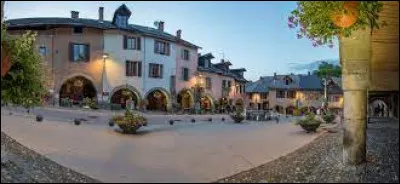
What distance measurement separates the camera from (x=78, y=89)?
20.5m

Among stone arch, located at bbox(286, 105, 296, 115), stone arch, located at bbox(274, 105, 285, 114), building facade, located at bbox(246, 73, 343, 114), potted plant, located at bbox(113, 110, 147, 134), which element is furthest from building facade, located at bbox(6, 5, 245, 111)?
building facade, located at bbox(246, 73, 343, 114)

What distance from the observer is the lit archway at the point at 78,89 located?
14.7m

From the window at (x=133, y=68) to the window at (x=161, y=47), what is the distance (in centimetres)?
111

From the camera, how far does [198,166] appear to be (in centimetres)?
631

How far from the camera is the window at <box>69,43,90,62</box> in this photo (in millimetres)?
23859

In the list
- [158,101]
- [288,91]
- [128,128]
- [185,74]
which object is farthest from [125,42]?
[288,91]

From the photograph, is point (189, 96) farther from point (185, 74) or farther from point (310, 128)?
point (310, 128)

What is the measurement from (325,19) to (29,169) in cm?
508

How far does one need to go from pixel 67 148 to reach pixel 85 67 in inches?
697

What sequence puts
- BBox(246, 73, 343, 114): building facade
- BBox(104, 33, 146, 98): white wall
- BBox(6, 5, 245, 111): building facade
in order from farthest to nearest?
BBox(246, 73, 343, 114): building facade → BBox(104, 33, 146, 98): white wall → BBox(6, 5, 245, 111): building facade

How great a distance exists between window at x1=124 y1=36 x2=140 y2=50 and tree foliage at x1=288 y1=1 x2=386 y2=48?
13659 mm

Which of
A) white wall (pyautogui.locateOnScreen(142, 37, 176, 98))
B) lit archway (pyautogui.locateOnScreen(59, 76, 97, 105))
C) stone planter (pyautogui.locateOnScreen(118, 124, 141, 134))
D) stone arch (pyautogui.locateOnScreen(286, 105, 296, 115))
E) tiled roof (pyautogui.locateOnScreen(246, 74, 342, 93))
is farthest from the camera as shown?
tiled roof (pyautogui.locateOnScreen(246, 74, 342, 93))

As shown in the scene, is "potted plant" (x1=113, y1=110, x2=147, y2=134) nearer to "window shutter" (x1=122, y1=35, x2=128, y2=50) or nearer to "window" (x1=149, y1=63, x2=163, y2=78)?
"window shutter" (x1=122, y1=35, x2=128, y2=50)

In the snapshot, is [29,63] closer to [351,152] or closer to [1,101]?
[1,101]
